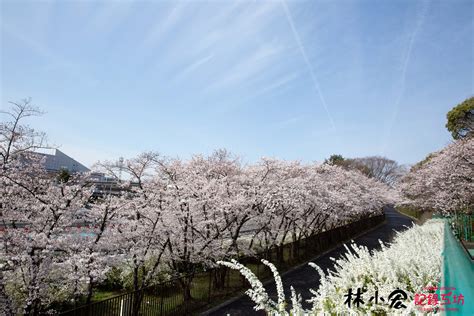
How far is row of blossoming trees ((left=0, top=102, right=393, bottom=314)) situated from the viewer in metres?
7.01

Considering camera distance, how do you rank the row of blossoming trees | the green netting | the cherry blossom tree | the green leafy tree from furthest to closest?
the green leafy tree, the cherry blossom tree, the row of blossoming trees, the green netting

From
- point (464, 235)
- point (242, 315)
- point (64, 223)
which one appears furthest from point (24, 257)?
point (464, 235)

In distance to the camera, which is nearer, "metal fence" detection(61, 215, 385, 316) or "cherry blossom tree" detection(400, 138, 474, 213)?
"metal fence" detection(61, 215, 385, 316)

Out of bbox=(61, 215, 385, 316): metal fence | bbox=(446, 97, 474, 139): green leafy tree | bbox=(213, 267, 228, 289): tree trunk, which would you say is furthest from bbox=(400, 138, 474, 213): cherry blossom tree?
bbox=(213, 267, 228, 289): tree trunk

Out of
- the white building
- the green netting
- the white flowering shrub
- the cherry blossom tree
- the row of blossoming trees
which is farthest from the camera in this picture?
the cherry blossom tree

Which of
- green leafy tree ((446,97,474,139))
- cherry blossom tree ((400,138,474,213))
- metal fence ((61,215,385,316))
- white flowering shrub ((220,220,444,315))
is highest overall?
green leafy tree ((446,97,474,139))

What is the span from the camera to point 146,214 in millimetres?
10008

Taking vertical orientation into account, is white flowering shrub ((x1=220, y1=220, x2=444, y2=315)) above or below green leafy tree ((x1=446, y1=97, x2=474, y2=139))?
below

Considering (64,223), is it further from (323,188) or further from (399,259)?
(323,188)

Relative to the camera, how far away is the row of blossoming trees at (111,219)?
701 cm

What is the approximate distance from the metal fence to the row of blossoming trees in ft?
1.64

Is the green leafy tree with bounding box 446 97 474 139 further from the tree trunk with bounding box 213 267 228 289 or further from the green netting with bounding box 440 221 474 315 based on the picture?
the green netting with bounding box 440 221 474 315

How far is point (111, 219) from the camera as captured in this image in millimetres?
8781

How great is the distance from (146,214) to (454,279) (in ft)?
30.0
